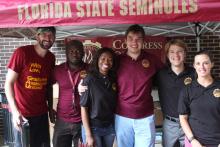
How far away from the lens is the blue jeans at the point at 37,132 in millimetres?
4327

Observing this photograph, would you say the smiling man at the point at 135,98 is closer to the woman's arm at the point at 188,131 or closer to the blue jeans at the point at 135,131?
the blue jeans at the point at 135,131

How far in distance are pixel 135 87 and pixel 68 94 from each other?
834 millimetres

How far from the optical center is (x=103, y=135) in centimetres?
412

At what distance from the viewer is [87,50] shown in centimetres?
800

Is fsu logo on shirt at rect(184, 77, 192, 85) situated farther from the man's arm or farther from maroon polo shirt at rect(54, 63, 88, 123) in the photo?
the man's arm

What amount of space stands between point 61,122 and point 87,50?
376 centimetres

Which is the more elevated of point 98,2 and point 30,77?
point 98,2

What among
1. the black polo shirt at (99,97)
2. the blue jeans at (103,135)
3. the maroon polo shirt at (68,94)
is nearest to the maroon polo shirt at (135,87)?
the black polo shirt at (99,97)

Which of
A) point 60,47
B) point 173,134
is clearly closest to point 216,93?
point 173,134

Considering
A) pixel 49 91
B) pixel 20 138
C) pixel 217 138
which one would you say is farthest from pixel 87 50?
pixel 217 138

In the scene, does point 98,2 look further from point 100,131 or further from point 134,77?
point 100,131

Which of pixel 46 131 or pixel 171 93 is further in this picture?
pixel 46 131

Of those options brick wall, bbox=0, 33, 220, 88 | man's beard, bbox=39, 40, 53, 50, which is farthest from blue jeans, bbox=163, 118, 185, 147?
brick wall, bbox=0, 33, 220, 88

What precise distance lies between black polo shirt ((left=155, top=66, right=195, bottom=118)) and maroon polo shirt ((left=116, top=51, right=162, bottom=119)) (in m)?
0.13
